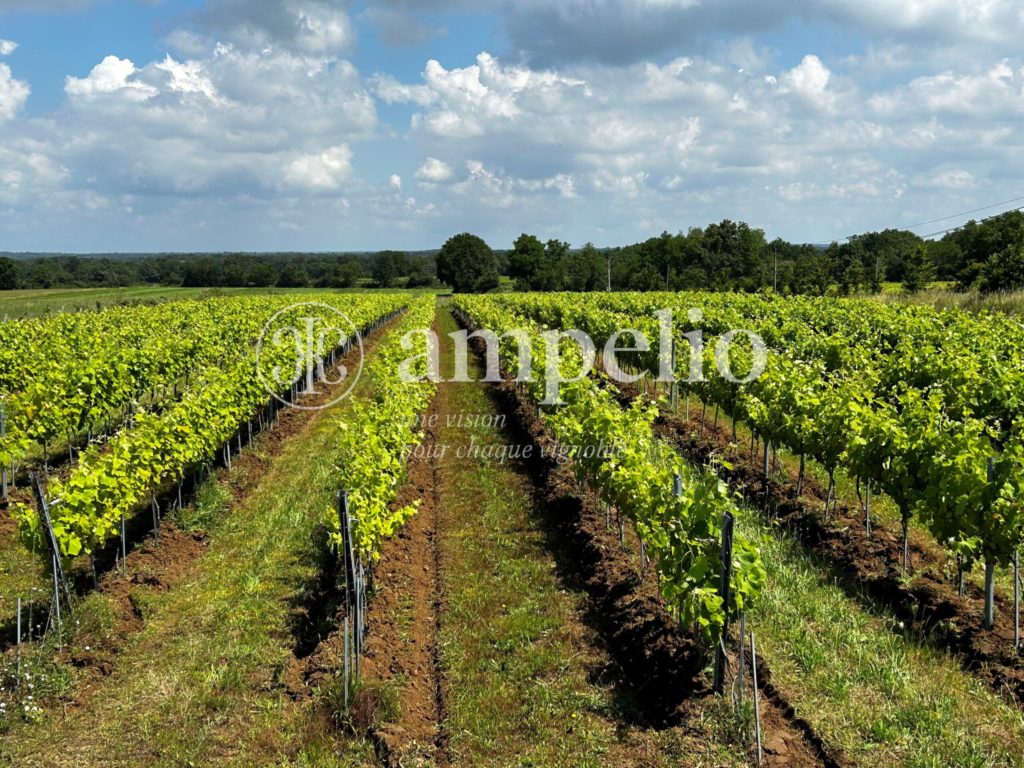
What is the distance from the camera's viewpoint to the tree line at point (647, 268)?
202 feet

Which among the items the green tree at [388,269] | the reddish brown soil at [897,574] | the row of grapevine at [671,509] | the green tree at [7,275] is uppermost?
the green tree at [388,269]

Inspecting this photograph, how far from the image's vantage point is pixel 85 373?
13.2 metres

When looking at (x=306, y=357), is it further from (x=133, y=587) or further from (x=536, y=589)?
(x=536, y=589)

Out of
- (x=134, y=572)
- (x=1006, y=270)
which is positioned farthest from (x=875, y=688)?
(x=1006, y=270)

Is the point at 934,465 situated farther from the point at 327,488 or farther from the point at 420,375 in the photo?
the point at 420,375

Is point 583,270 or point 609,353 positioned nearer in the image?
point 609,353

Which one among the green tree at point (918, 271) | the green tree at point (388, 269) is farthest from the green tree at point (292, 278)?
the green tree at point (918, 271)

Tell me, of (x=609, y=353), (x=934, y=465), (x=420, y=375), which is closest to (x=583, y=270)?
(x=609, y=353)

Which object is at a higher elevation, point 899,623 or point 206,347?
point 206,347

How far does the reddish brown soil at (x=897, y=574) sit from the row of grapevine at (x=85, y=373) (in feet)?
34.1

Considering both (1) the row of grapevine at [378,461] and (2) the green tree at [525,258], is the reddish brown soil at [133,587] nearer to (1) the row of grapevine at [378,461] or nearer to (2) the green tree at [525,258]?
(1) the row of grapevine at [378,461]

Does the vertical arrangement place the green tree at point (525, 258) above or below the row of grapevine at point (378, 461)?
above

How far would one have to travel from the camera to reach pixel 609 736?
5871 mm

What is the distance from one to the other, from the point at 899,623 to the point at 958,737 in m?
1.81
